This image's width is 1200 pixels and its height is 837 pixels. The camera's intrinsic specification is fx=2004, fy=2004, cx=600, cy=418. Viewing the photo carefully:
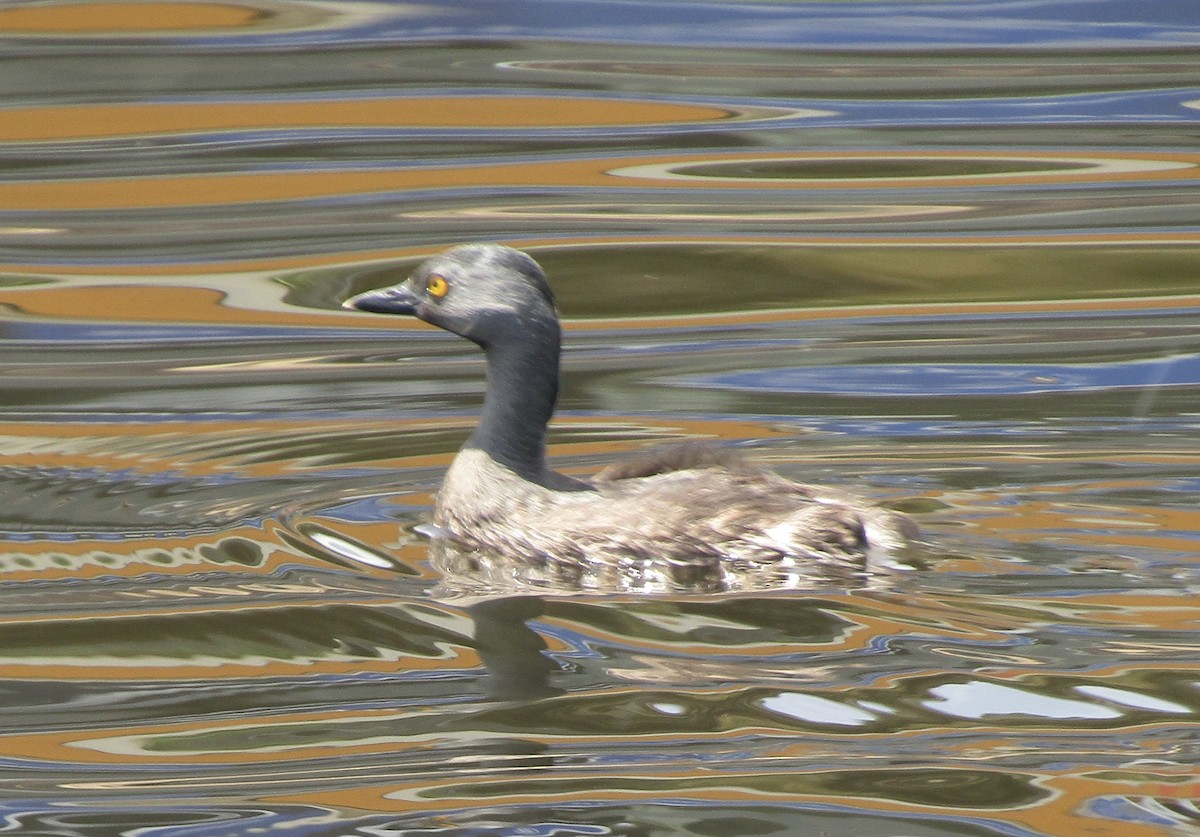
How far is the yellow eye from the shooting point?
19.2 feet

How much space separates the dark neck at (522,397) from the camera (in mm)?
5785

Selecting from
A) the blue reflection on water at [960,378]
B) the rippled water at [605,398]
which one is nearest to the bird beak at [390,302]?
the rippled water at [605,398]

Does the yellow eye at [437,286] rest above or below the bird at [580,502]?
above

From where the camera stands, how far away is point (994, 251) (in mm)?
8648

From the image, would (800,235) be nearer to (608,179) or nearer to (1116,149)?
(608,179)

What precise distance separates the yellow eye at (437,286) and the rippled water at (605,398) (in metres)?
0.69

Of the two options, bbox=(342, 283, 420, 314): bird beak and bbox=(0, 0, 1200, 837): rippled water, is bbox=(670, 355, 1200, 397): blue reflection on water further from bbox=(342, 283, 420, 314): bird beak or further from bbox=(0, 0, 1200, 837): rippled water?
bbox=(342, 283, 420, 314): bird beak

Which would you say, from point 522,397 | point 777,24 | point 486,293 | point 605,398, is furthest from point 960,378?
point 777,24

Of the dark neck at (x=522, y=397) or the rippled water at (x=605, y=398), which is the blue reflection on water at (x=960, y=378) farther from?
the dark neck at (x=522, y=397)

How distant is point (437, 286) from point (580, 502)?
0.80 m

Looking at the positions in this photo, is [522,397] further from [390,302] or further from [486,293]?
[390,302]

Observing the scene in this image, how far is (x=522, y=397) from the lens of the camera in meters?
5.82

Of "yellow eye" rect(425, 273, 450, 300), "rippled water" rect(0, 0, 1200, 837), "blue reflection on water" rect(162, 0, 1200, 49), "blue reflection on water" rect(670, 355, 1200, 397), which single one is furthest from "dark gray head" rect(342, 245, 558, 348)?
"blue reflection on water" rect(162, 0, 1200, 49)

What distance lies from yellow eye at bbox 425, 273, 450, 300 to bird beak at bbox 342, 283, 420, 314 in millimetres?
74
